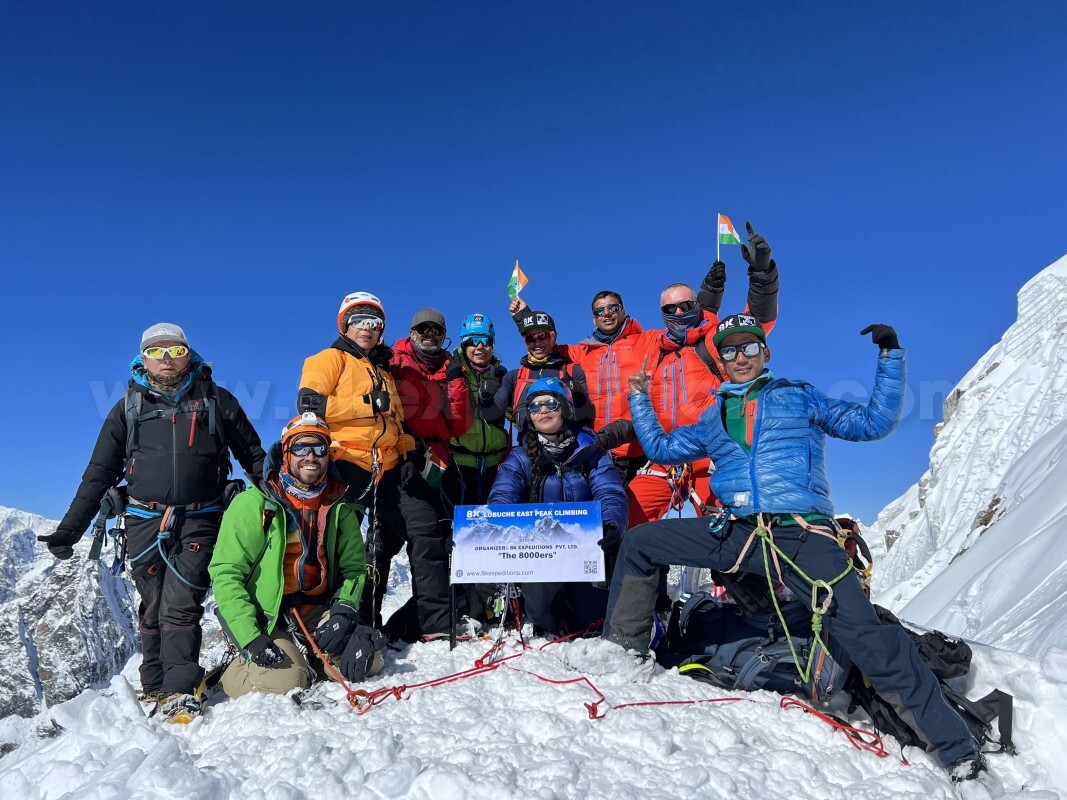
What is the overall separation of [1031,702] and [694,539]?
7.74 ft

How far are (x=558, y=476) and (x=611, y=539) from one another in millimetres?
899

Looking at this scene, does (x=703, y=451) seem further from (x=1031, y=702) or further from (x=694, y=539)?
(x=1031, y=702)

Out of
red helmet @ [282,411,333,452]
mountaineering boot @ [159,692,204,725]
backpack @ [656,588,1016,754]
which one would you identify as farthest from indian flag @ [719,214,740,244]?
mountaineering boot @ [159,692,204,725]

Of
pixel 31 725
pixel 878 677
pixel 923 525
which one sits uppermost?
pixel 878 677

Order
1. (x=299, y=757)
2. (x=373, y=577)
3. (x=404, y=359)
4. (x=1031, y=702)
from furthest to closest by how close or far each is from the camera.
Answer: (x=404, y=359) < (x=373, y=577) < (x=1031, y=702) < (x=299, y=757)

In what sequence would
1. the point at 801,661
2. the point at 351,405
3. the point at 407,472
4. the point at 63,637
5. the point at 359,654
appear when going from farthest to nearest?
the point at 63,637 → the point at 407,472 → the point at 351,405 → the point at 359,654 → the point at 801,661

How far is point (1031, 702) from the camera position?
4215 millimetres

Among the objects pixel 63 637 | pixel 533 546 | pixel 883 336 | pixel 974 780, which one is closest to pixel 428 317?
pixel 533 546

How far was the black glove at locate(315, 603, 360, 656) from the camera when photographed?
16.2ft

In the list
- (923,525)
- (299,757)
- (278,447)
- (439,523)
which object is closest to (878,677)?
(299,757)

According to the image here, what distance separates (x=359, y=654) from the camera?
4.83 meters

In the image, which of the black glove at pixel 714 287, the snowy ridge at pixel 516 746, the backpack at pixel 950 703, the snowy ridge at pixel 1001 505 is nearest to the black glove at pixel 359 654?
the snowy ridge at pixel 516 746

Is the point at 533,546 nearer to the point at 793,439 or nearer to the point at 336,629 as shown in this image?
the point at 336,629

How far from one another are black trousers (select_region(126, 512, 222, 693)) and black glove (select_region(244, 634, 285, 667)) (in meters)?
0.81
